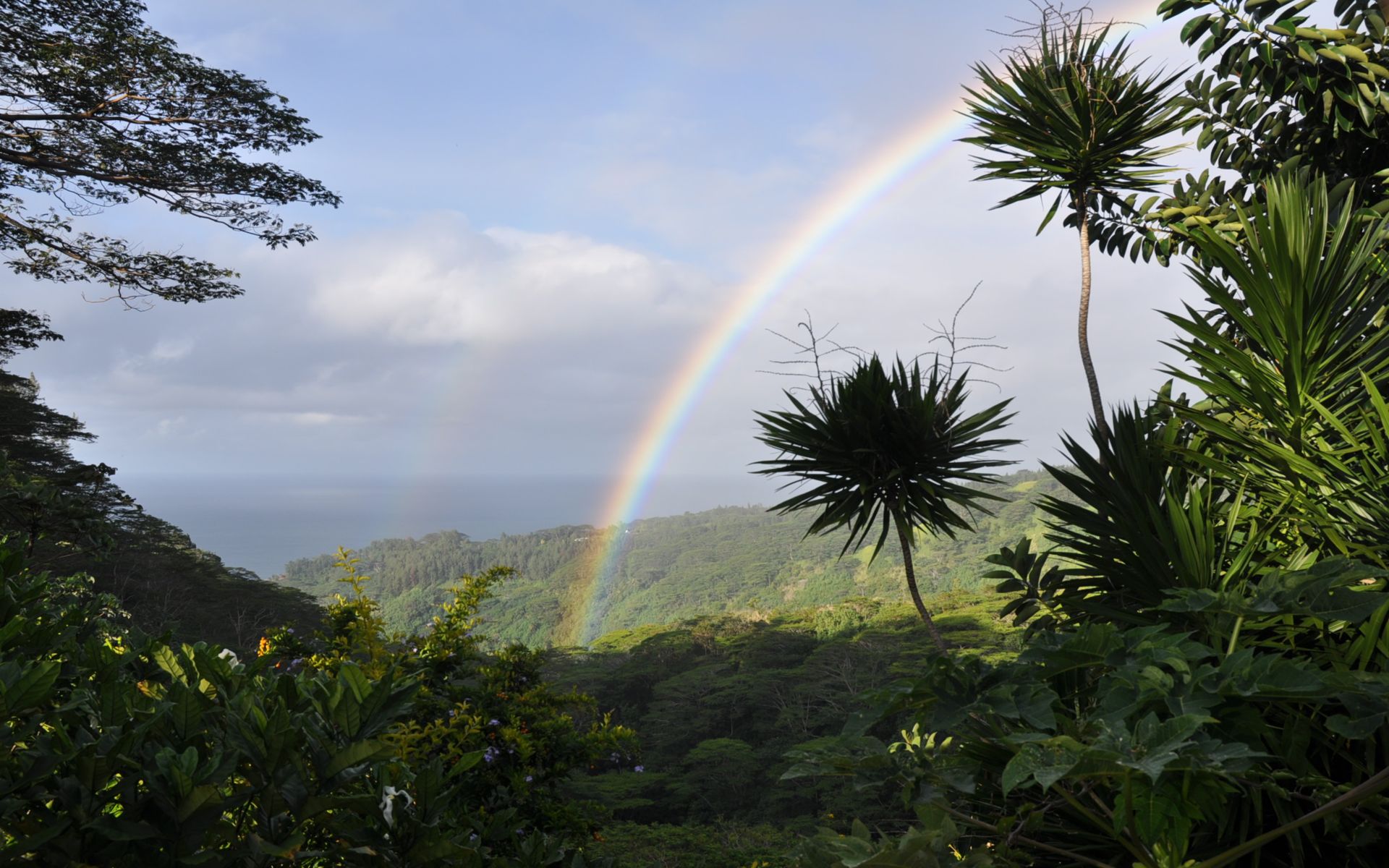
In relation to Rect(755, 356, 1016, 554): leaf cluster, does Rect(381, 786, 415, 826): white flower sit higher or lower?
lower

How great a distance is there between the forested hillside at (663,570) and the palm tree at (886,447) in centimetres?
2486

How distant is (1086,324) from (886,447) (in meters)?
1.12

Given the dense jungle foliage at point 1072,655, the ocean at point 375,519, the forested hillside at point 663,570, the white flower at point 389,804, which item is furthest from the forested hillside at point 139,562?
the ocean at point 375,519

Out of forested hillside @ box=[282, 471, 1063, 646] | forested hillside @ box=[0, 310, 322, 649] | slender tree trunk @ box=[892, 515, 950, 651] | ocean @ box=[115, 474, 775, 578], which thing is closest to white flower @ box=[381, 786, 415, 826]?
slender tree trunk @ box=[892, 515, 950, 651]

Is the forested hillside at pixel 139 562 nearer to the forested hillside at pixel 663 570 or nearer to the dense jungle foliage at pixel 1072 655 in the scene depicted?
the dense jungle foliage at pixel 1072 655

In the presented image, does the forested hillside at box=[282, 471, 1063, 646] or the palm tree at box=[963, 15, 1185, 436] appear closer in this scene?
the palm tree at box=[963, 15, 1185, 436]

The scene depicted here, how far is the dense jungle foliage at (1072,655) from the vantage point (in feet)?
3.05

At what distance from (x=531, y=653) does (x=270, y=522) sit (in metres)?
193

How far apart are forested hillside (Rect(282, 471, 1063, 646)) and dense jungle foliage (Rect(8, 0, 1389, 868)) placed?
25.1 meters

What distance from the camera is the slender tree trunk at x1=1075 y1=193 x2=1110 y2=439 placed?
117 inches

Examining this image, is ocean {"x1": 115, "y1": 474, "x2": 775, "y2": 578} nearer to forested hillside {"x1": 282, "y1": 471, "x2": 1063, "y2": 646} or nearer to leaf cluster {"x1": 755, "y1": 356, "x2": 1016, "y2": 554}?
forested hillside {"x1": 282, "y1": 471, "x2": 1063, "y2": 646}

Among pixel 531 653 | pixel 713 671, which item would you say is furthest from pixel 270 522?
pixel 531 653

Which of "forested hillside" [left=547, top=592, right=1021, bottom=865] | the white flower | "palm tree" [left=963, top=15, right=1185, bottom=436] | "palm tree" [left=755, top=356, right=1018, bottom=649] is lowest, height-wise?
"forested hillside" [left=547, top=592, right=1021, bottom=865]

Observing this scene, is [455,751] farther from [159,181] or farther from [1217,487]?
[159,181]
